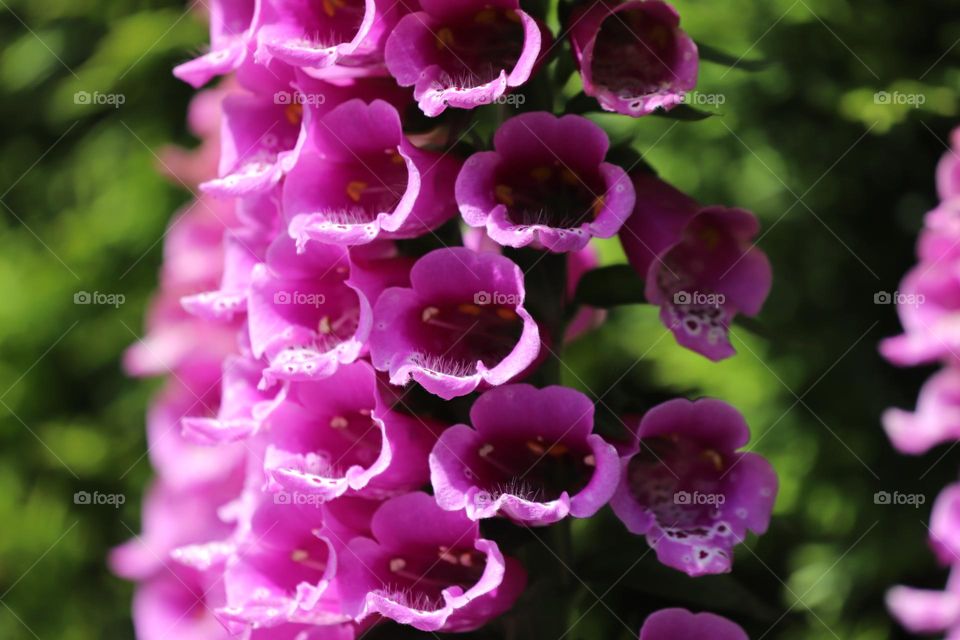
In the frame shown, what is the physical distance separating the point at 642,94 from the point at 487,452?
1.04 feet

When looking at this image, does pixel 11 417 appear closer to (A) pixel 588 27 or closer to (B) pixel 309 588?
(B) pixel 309 588

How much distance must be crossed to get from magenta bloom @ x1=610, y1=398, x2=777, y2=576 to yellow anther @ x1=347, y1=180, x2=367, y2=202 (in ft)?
1.01

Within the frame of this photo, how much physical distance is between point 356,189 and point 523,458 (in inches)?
10.7

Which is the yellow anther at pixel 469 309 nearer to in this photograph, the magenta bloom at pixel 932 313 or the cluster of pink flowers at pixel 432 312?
the cluster of pink flowers at pixel 432 312

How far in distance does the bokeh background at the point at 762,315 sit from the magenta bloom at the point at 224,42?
0.87 meters

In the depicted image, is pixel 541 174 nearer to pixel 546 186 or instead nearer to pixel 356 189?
pixel 546 186

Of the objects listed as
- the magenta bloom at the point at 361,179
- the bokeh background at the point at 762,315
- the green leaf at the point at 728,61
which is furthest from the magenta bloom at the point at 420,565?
the bokeh background at the point at 762,315

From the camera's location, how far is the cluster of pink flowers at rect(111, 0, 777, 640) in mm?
908

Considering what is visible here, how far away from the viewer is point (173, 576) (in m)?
1.27

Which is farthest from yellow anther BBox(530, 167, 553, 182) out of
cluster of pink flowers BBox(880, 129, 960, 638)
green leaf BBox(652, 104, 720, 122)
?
cluster of pink flowers BBox(880, 129, 960, 638)

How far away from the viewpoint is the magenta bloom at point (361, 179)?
3.07 ft

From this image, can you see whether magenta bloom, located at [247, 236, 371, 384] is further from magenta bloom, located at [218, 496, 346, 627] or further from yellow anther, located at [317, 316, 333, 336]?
magenta bloom, located at [218, 496, 346, 627]

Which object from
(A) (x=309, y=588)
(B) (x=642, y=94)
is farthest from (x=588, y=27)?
(A) (x=309, y=588)

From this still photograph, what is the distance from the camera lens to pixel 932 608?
1.30 meters
